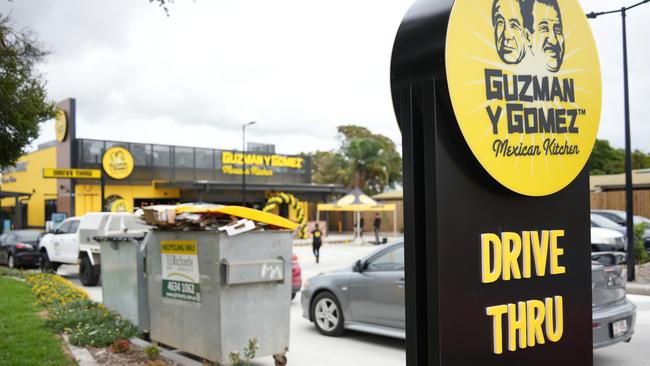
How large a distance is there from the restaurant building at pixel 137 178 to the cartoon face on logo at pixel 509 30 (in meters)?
32.7

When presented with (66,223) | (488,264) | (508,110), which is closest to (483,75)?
(508,110)

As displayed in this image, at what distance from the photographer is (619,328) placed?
7.00 metres

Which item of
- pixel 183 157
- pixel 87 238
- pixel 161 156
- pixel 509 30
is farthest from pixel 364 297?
pixel 183 157

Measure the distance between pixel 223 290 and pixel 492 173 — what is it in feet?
14.0

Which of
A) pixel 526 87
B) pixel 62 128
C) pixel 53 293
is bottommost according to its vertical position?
pixel 53 293

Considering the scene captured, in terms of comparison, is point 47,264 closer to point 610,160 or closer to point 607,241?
point 607,241

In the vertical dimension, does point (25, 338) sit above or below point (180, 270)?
below

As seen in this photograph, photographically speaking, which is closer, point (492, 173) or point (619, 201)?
point (492, 173)

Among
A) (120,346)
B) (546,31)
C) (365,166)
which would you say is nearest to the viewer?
(546,31)

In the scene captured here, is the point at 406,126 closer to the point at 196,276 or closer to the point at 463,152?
the point at 463,152

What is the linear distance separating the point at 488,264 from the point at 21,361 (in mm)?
5754

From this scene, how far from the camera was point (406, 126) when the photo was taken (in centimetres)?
294

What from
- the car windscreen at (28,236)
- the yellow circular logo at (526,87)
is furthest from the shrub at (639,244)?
the car windscreen at (28,236)

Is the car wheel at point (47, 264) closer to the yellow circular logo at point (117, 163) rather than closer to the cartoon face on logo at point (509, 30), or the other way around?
the yellow circular logo at point (117, 163)
